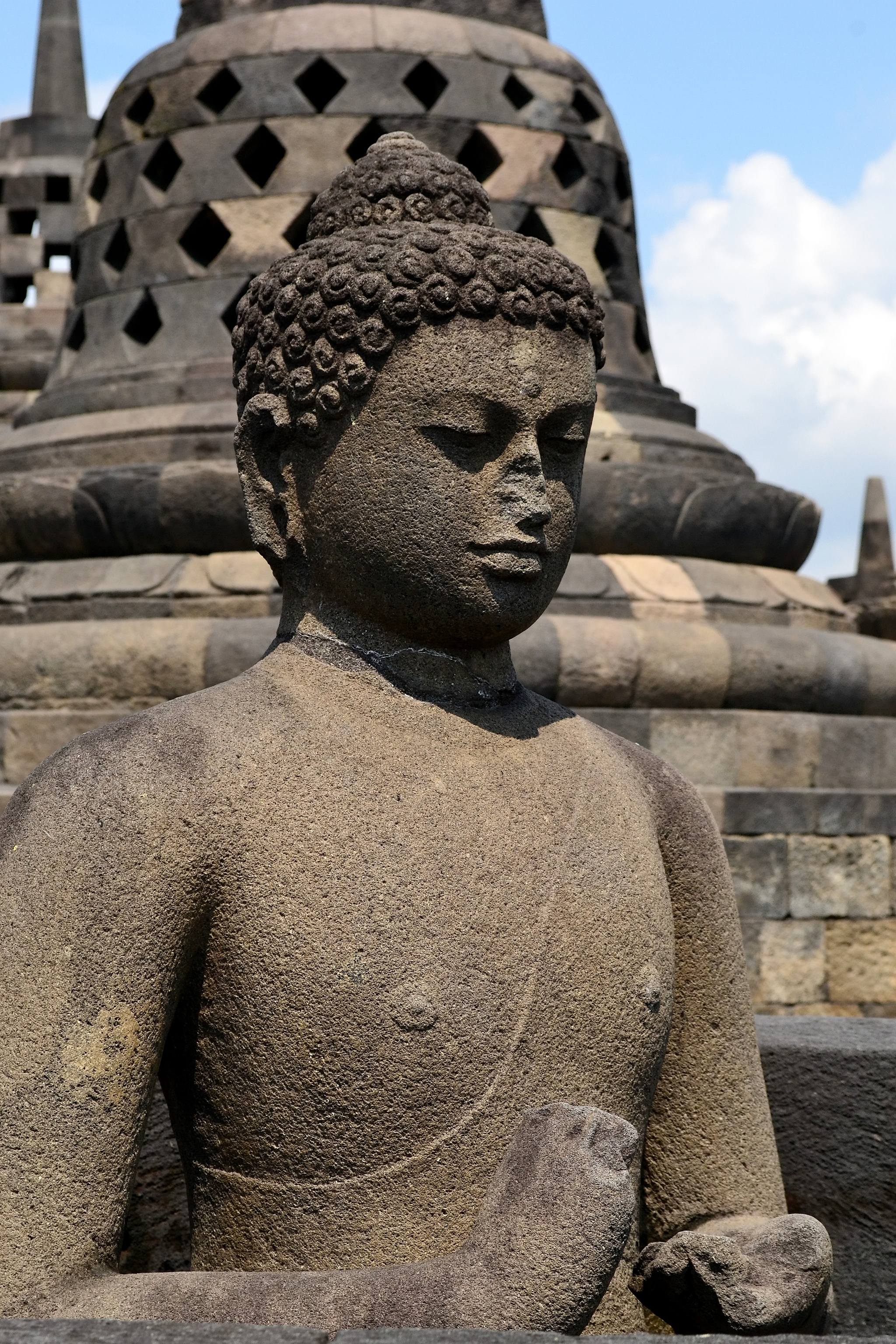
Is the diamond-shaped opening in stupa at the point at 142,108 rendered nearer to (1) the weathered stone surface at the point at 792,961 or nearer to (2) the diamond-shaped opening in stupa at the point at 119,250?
(2) the diamond-shaped opening in stupa at the point at 119,250

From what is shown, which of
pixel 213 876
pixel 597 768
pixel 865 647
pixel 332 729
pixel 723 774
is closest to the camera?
pixel 213 876

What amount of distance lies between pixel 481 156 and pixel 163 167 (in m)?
1.59

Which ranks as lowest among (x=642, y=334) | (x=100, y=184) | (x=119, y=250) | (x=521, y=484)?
(x=521, y=484)

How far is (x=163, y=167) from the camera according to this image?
759 centimetres

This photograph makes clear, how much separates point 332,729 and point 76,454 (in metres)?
5.23

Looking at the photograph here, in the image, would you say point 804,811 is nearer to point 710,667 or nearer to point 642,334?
point 710,667

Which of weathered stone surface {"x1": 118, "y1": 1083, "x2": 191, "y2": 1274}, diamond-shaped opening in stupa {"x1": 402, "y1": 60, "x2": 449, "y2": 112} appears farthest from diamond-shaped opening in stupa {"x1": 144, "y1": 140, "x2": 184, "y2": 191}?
weathered stone surface {"x1": 118, "y1": 1083, "x2": 191, "y2": 1274}

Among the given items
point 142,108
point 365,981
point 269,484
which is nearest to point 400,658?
point 269,484

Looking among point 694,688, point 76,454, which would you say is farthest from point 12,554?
point 694,688

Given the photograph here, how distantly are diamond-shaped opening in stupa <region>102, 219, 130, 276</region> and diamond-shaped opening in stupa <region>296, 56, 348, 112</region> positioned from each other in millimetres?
1143

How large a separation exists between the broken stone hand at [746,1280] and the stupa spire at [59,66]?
17.0 m

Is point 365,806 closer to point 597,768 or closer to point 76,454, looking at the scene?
point 597,768

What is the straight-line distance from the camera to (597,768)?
2.42 m

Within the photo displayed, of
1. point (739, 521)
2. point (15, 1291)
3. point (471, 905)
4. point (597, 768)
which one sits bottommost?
point (15, 1291)
